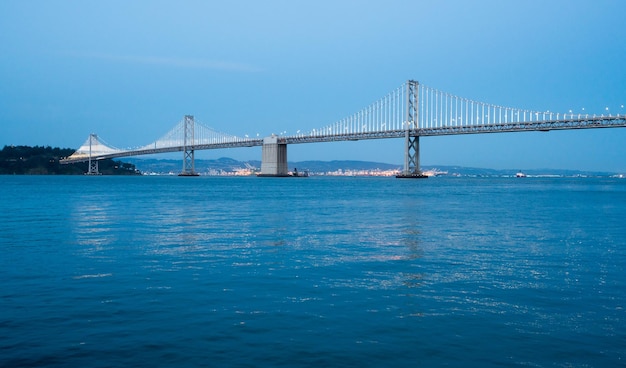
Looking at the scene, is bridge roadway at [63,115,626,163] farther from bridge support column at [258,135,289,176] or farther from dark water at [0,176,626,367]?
dark water at [0,176,626,367]

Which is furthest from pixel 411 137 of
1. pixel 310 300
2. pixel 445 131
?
pixel 310 300

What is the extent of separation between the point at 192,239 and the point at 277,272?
405cm

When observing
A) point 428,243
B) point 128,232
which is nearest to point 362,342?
point 428,243

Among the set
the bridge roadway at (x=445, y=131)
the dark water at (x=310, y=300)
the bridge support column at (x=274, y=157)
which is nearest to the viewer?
the dark water at (x=310, y=300)

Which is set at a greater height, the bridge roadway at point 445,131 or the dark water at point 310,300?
the bridge roadway at point 445,131

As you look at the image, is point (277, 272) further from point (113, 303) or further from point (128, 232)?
point (128, 232)

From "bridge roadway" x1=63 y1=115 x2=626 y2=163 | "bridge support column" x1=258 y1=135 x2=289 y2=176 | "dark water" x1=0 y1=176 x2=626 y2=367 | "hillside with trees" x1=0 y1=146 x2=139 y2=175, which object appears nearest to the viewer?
"dark water" x1=0 y1=176 x2=626 y2=367

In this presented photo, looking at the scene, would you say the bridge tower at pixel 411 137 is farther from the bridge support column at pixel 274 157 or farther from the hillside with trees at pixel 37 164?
the hillside with trees at pixel 37 164

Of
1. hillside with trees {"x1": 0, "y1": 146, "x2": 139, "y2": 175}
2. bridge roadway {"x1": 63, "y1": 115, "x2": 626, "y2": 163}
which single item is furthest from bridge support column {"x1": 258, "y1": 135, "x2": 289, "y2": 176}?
hillside with trees {"x1": 0, "y1": 146, "x2": 139, "y2": 175}

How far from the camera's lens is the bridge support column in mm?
81412

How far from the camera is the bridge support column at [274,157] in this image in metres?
81.4

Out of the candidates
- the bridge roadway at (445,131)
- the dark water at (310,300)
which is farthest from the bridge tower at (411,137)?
the dark water at (310,300)

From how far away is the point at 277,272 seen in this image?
7754 mm

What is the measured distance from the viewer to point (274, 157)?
8212 centimetres
